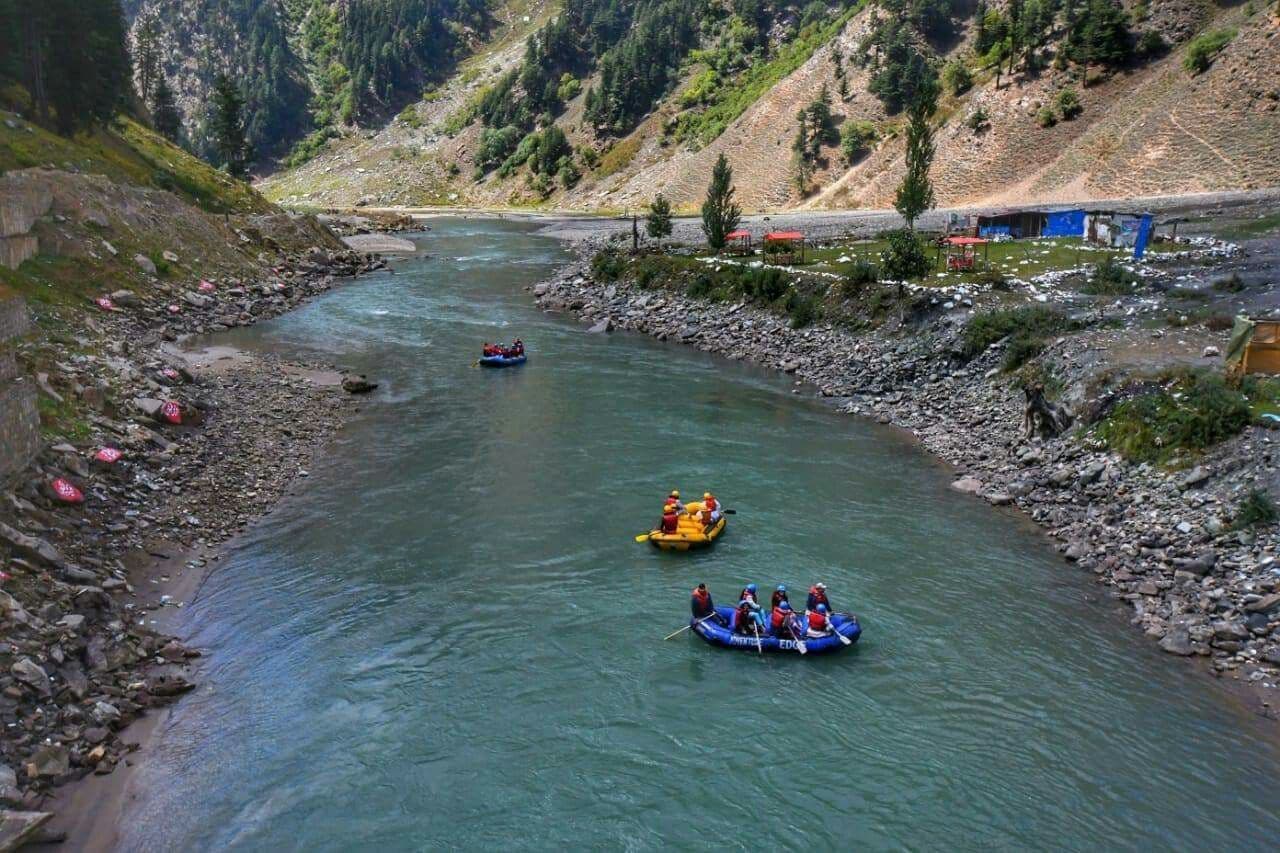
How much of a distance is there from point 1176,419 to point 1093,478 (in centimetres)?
341

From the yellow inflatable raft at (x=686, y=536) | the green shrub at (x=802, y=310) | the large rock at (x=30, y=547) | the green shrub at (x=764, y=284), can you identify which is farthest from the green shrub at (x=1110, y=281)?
the large rock at (x=30, y=547)

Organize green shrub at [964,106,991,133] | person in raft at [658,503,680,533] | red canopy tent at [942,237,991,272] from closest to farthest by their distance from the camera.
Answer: person in raft at [658,503,680,533] < red canopy tent at [942,237,991,272] < green shrub at [964,106,991,133]

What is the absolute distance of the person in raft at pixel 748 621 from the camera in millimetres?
24688

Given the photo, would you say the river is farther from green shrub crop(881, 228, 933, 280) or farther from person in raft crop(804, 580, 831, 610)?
green shrub crop(881, 228, 933, 280)

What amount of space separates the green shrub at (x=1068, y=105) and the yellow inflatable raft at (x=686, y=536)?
87662mm

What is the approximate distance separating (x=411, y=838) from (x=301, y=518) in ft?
56.7

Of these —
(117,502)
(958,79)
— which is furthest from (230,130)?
(117,502)

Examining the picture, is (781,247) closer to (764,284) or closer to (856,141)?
(764,284)

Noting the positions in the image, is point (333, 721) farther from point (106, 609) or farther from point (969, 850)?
point (969, 850)

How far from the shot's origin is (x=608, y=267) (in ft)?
253

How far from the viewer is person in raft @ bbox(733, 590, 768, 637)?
2469cm

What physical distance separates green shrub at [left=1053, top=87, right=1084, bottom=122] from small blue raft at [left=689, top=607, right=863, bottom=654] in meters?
91.5

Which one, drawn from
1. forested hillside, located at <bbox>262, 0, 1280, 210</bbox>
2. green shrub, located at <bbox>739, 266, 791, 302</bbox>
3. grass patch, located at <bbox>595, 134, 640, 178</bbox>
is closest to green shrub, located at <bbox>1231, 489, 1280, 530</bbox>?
green shrub, located at <bbox>739, 266, 791, 302</bbox>

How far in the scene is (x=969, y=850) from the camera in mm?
17359
